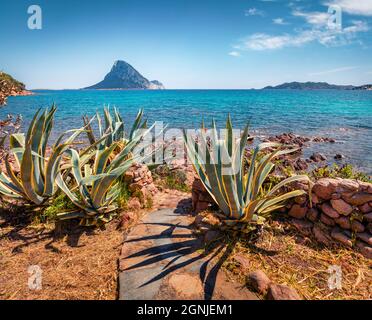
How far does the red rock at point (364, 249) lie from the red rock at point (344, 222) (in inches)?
6.7

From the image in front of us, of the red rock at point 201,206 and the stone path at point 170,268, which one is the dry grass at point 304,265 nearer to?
the stone path at point 170,268

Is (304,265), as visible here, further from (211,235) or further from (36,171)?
(36,171)

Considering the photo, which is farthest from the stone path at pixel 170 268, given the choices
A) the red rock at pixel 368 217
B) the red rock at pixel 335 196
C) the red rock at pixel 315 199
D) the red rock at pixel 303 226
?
the red rock at pixel 368 217

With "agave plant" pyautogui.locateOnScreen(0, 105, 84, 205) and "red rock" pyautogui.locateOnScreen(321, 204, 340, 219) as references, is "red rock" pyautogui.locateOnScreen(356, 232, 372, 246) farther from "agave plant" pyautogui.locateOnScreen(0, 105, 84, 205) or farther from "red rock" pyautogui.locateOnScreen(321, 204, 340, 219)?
"agave plant" pyautogui.locateOnScreen(0, 105, 84, 205)

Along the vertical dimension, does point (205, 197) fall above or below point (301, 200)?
below

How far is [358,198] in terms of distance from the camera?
2404 mm

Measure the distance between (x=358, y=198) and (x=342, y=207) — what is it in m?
0.17

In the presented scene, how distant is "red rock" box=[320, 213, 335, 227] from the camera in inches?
99.7

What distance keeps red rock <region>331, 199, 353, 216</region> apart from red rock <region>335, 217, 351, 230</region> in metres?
0.05

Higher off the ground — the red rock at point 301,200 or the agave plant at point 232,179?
the agave plant at point 232,179

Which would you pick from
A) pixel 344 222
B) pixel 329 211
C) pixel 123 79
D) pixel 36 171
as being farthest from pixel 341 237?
pixel 123 79

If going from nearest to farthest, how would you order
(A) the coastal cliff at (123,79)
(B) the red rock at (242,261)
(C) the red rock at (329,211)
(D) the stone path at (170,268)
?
(D) the stone path at (170,268) < (B) the red rock at (242,261) < (C) the red rock at (329,211) < (A) the coastal cliff at (123,79)

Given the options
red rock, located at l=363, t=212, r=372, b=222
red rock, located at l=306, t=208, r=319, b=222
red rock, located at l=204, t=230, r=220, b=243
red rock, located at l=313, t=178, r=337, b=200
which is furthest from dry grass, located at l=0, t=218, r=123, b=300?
red rock, located at l=363, t=212, r=372, b=222

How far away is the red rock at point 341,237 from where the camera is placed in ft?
7.58
